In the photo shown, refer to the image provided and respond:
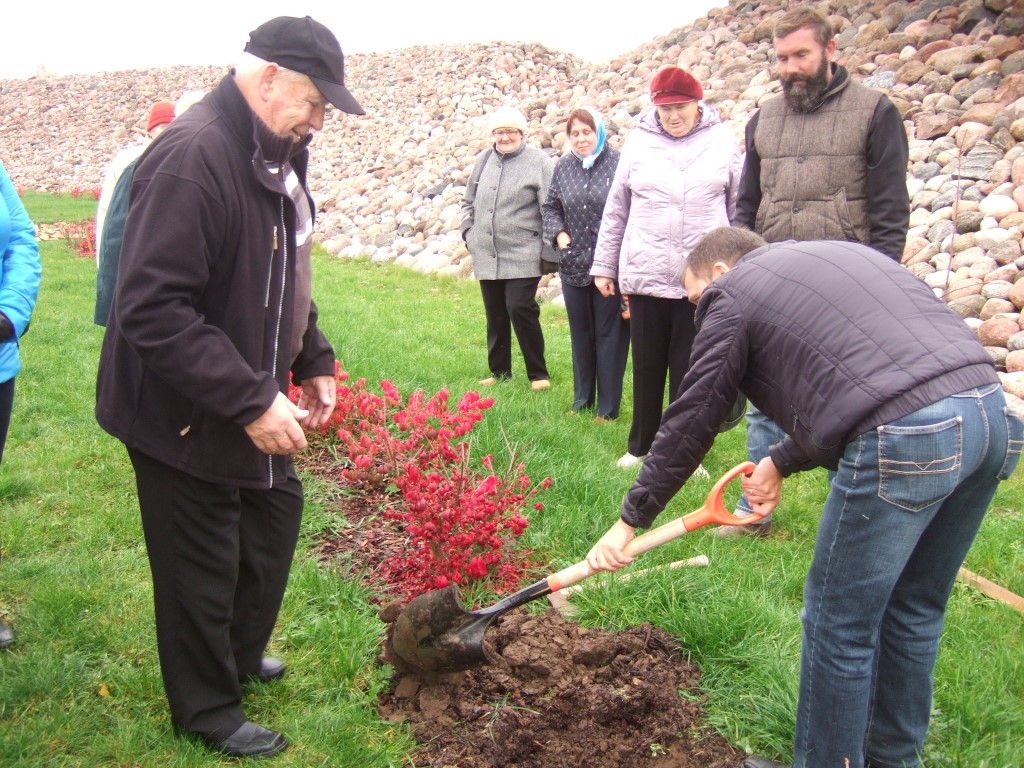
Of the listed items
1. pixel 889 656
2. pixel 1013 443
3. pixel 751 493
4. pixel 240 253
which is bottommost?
pixel 889 656

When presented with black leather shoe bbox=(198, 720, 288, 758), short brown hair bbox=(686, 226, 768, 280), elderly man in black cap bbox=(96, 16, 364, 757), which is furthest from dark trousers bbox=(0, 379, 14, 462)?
short brown hair bbox=(686, 226, 768, 280)

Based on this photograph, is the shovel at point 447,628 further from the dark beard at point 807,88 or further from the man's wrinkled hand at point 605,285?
the man's wrinkled hand at point 605,285

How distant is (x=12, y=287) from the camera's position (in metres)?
3.42

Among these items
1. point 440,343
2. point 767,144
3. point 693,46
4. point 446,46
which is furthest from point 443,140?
point 767,144

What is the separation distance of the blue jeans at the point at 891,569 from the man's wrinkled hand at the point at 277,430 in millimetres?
1475

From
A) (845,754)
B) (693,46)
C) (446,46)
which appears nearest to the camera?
(845,754)

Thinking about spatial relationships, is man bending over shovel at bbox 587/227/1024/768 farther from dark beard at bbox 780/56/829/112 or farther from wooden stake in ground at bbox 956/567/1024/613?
→ dark beard at bbox 780/56/829/112

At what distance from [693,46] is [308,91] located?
1604 centimetres

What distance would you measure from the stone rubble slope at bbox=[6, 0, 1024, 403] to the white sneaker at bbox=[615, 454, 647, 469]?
109 inches

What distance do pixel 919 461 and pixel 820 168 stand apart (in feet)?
8.44

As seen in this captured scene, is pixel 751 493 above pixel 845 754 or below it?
above

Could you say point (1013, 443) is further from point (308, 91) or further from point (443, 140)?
point (443, 140)

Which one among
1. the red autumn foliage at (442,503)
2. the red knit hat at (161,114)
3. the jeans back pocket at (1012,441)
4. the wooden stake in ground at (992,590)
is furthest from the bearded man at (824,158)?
the red knit hat at (161,114)

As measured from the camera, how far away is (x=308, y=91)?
2.51 meters
